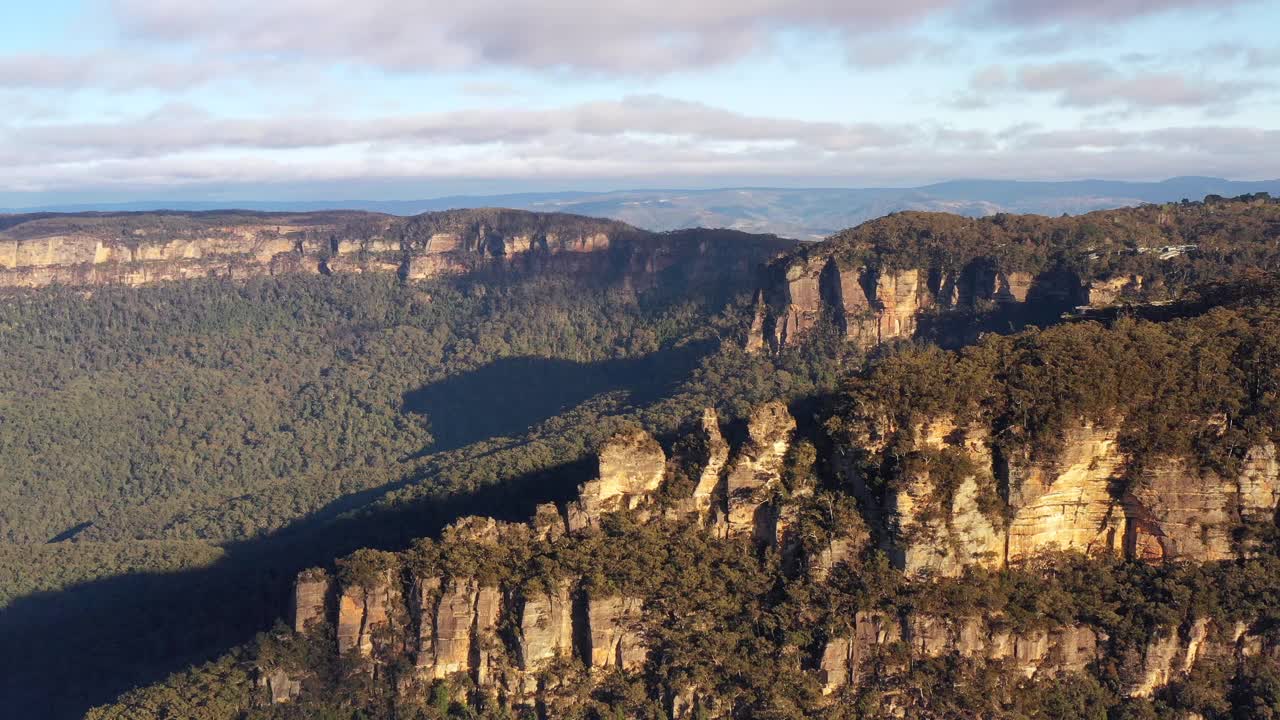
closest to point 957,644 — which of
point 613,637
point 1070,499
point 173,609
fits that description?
point 1070,499

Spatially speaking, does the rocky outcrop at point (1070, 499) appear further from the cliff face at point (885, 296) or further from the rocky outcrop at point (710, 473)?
the cliff face at point (885, 296)

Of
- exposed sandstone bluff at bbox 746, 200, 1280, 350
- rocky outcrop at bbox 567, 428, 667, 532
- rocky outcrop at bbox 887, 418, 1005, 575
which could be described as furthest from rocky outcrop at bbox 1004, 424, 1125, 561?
exposed sandstone bluff at bbox 746, 200, 1280, 350

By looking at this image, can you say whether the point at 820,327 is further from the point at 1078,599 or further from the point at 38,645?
the point at 38,645

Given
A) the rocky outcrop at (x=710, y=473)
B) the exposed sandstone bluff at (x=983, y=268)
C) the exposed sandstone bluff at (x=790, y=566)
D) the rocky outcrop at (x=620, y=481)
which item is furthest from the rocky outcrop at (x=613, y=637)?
the exposed sandstone bluff at (x=983, y=268)

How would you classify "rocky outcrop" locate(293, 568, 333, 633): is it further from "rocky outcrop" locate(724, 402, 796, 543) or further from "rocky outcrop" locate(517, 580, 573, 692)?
"rocky outcrop" locate(724, 402, 796, 543)

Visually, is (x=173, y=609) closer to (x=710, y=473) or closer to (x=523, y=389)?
(x=710, y=473)

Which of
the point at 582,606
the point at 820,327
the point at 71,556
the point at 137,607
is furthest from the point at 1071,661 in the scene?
the point at 71,556
